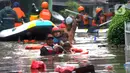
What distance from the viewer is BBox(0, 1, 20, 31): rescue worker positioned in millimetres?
20984

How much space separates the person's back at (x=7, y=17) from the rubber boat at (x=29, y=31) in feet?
1.57

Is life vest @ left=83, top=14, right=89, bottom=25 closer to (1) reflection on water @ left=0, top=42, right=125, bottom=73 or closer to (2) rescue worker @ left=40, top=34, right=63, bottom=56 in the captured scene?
(1) reflection on water @ left=0, top=42, right=125, bottom=73

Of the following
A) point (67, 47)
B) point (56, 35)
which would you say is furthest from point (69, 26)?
point (67, 47)

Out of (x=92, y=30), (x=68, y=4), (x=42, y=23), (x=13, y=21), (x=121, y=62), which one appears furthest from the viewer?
(x=68, y=4)

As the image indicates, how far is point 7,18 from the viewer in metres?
21.3

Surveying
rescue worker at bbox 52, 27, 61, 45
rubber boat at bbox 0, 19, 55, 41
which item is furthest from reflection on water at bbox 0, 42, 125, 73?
rubber boat at bbox 0, 19, 55, 41

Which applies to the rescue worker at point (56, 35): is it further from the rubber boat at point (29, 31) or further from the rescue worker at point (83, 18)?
the rescue worker at point (83, 18)

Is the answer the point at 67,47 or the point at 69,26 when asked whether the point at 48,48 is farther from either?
the point at 69,26

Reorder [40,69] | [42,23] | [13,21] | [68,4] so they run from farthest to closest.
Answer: [68,4], [13,21], [42,23], [40,69]

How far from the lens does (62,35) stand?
13.9m

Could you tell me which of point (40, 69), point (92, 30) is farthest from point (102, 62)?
point (92, 30)

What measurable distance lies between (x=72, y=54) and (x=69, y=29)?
170 inches

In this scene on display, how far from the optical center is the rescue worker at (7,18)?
20984mm

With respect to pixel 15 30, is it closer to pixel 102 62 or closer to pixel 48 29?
pixel 48 29
